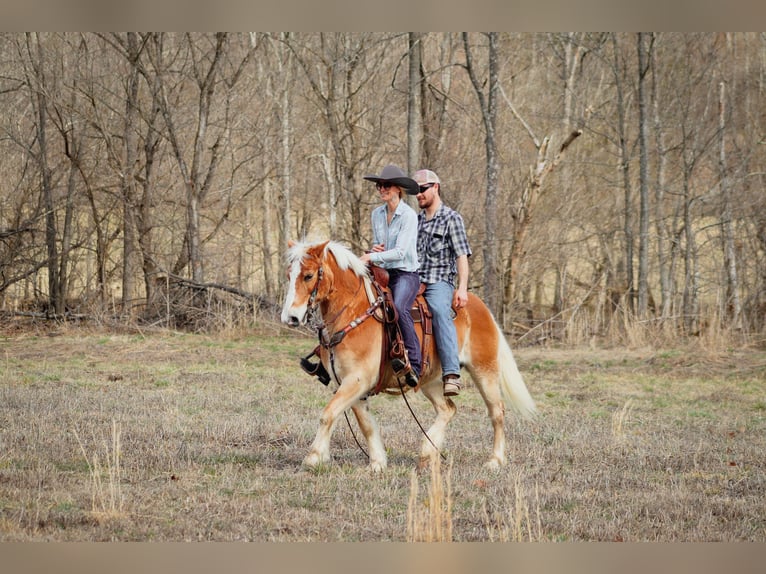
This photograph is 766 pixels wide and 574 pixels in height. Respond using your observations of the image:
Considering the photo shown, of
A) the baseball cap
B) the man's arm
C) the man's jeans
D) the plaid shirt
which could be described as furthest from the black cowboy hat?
the man's jeans

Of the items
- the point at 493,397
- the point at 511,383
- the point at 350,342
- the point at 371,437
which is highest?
the point at 350,342

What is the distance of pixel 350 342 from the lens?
297 inches

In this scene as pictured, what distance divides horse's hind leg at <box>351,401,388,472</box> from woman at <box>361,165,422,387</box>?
447 millimetres

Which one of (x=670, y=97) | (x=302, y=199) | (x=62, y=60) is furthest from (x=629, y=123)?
(x=62, y=60)

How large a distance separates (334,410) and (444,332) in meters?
1.23

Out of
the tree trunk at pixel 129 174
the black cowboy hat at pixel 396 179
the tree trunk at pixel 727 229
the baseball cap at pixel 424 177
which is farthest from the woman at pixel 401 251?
the tree trunk at pixel 727 229

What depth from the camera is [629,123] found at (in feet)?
90.8

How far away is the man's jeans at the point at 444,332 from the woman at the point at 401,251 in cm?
24

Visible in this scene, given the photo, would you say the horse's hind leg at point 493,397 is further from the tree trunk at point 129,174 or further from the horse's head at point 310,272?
the tree trunk at point 129,174

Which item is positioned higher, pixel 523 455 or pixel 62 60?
A: pixel 62 60

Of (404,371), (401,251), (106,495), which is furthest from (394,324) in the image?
(106,495)

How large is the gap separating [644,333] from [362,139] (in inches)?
360

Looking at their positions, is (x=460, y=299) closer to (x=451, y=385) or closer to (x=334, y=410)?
(x=451, y=385)
